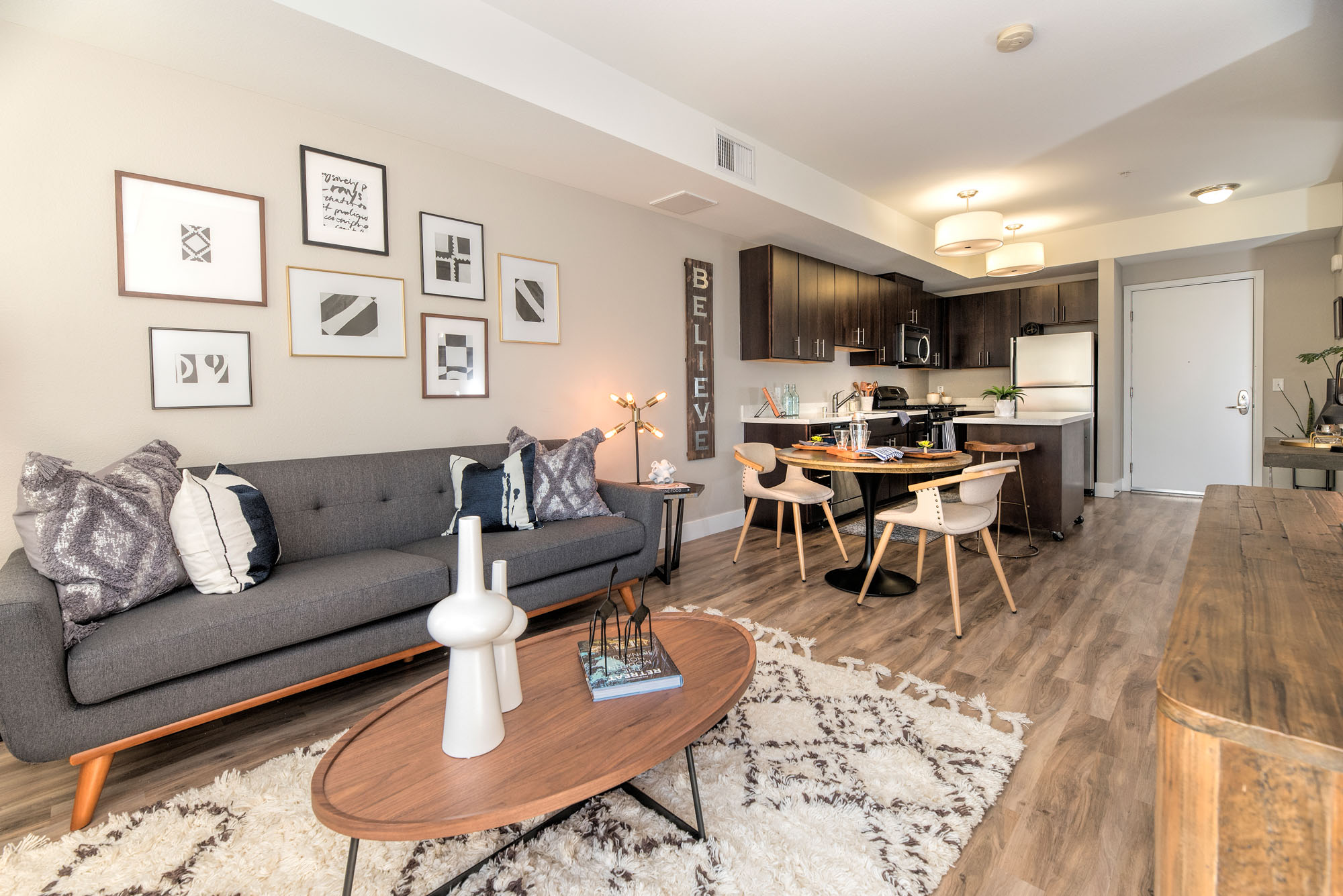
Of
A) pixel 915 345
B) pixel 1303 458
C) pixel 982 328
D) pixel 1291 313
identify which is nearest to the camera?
pixel 1303 458

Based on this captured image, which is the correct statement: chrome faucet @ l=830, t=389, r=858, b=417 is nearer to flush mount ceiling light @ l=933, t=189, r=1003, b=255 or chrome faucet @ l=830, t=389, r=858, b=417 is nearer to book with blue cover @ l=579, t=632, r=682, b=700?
flush mount ceiling light @ l=933, t=189, r=1003, b=255

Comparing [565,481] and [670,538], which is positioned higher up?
[565,481]

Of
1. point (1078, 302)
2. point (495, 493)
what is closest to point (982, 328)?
point (1078, 302)

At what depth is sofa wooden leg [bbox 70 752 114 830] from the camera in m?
1.61

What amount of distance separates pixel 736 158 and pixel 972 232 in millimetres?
1826

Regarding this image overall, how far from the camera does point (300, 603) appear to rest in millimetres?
2018

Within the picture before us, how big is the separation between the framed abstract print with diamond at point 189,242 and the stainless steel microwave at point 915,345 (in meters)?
5.81

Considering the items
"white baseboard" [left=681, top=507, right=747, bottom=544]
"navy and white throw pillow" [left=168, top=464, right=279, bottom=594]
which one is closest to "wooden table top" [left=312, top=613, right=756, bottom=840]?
"navy and white throw pillow" [left=168, top=464, right=279, bottom=594]

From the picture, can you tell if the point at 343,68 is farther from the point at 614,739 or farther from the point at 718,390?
the point at 718,390

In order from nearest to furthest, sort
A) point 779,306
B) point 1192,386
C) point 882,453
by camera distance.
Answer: point 882,453
point 779,306
point 1192,386

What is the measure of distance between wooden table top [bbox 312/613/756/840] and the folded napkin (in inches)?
70.6

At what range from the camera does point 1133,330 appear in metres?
6.45

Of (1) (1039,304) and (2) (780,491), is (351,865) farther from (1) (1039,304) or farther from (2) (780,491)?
(1) (1039,304)

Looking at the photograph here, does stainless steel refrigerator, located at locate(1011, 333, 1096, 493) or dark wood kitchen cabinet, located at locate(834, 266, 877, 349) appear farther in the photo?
stainless steel refrigerator, located at locate(1011, 333, 1096, 493)
